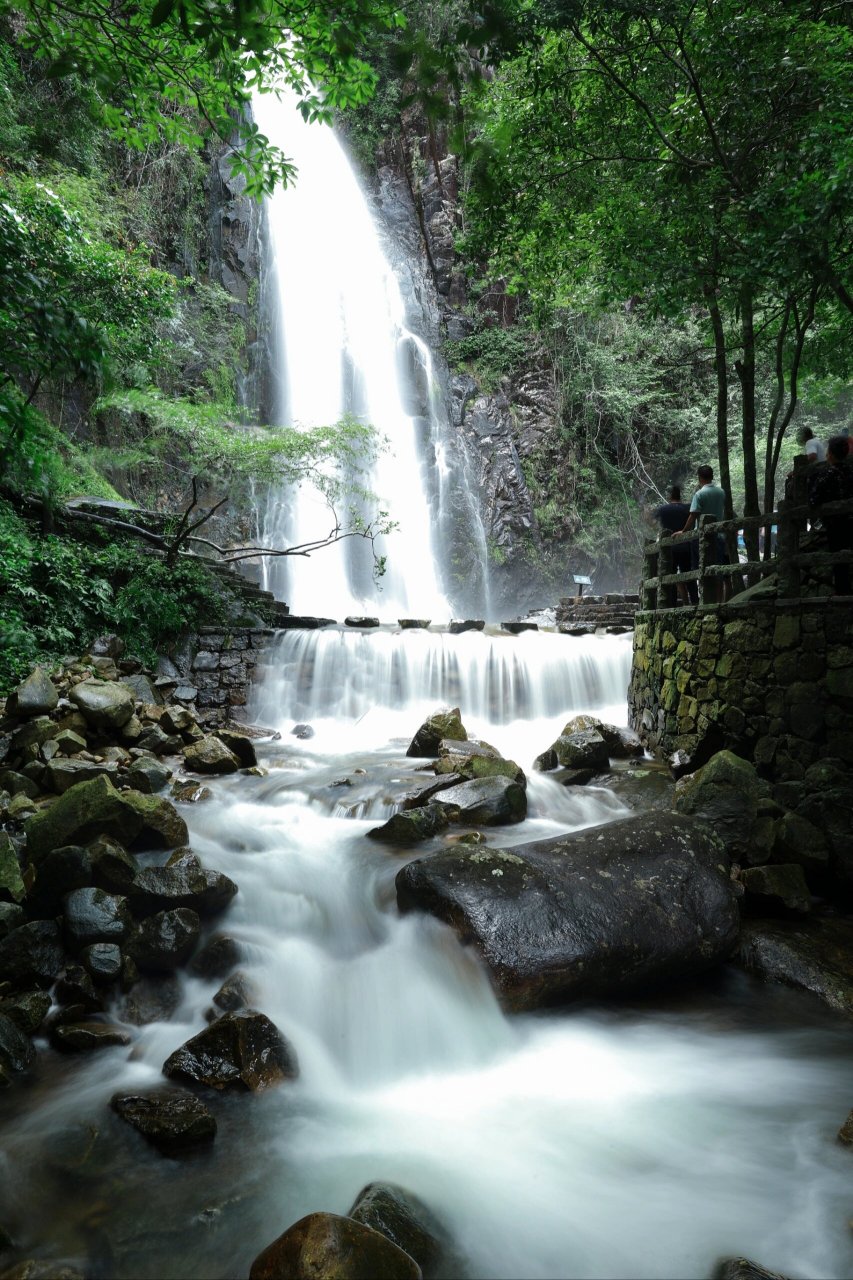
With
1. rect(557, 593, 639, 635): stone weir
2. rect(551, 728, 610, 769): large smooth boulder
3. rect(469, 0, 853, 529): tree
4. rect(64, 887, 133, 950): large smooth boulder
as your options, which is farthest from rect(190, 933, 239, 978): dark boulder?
rect(557, 593, 639, 635): stone weir

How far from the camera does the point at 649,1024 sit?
4023 mm

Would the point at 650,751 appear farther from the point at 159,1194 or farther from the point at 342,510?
the point at 342,510

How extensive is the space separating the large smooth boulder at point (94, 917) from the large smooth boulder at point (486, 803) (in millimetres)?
3040

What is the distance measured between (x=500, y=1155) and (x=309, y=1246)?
4.32ft

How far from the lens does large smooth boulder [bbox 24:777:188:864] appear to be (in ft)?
15.7

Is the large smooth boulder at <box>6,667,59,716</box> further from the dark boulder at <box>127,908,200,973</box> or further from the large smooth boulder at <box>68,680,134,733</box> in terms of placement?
the dark boulder at <box>127,908,200,973</box>

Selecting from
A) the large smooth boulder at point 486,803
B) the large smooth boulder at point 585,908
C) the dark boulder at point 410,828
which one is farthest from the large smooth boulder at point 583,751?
the large smooth boulder at point 585,908

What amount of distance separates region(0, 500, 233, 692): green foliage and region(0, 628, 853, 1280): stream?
5158 mm

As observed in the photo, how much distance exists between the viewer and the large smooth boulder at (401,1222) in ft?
7.94

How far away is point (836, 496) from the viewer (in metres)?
6.01

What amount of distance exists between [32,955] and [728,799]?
5283mm

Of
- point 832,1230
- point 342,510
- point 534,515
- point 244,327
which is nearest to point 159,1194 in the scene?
point 832,1230

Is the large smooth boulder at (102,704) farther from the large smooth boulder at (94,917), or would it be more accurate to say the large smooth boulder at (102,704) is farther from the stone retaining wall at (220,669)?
the large smooth boulder at (94,917)

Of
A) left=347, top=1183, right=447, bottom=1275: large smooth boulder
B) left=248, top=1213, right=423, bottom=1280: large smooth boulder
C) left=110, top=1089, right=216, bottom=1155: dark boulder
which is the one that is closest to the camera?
left=248, top=1213, right=423, bottom=1280: large smooth boulder
